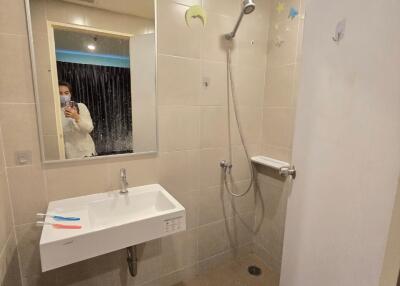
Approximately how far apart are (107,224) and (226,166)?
3.30 ft

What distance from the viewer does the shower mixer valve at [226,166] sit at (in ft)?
5.89

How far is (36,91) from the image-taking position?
114 centimetres

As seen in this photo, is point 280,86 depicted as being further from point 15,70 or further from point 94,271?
point 94,271

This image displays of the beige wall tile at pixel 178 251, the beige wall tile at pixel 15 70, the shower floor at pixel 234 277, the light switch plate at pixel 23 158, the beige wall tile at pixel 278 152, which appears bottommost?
the shower floor at pixel 234 277

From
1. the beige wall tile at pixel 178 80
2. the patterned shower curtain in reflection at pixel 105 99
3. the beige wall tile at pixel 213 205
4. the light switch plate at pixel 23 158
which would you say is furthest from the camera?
the beige wall tile at pixel 213 205

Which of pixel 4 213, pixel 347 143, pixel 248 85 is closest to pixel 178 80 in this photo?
pixel 248 85

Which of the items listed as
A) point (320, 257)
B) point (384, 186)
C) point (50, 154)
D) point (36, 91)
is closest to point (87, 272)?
point (50, 154)

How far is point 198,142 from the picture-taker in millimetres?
1671

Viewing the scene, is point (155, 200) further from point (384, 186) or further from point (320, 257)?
point (384, 186)

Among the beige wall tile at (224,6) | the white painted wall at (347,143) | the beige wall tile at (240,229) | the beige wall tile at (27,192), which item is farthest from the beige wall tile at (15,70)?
the beige wall tile at (240,229)

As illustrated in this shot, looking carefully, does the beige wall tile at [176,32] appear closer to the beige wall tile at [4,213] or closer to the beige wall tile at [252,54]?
the beige wall tile at [252,54]

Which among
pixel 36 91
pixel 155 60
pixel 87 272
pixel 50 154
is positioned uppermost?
pixel 155 60

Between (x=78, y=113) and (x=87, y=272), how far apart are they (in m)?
1.01

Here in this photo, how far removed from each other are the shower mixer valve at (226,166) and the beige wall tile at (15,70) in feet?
4.29
